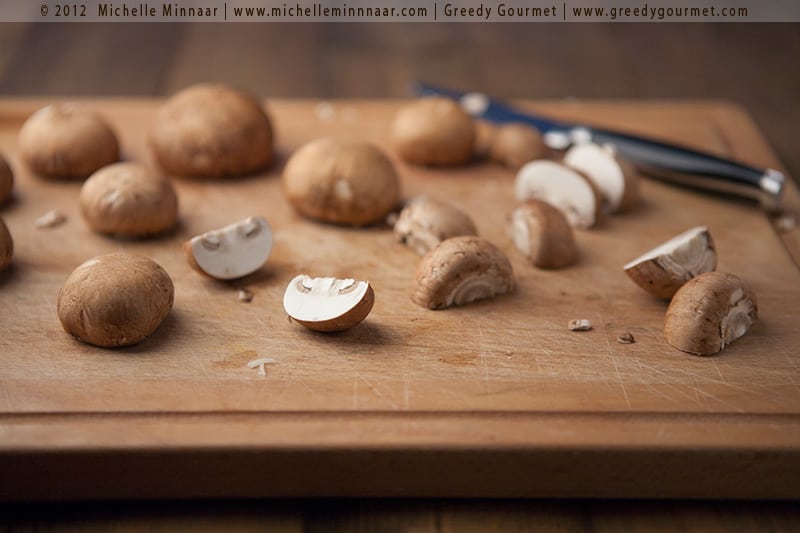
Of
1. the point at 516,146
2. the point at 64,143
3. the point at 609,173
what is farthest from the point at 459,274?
the point at 64,143

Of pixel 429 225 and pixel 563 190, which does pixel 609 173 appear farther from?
pixel 429 225

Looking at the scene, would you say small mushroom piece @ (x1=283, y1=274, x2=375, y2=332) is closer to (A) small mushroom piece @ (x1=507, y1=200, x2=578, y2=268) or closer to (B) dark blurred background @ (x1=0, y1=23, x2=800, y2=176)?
(A) small mushroom piece @ (x1=507, y1=200, x2=578, y2=268)

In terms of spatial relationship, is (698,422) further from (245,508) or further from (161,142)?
(161,142)

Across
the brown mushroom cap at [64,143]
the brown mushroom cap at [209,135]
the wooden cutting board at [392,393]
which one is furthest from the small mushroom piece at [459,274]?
the brown mushroom cap at [64,143]

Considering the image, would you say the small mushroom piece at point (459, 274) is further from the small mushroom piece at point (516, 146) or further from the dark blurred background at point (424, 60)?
the dark blurred background at point (424, 60)

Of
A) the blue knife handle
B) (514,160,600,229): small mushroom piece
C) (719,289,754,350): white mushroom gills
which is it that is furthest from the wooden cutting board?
the blue knife handle

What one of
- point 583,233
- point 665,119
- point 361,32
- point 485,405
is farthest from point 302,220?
point 361,32
